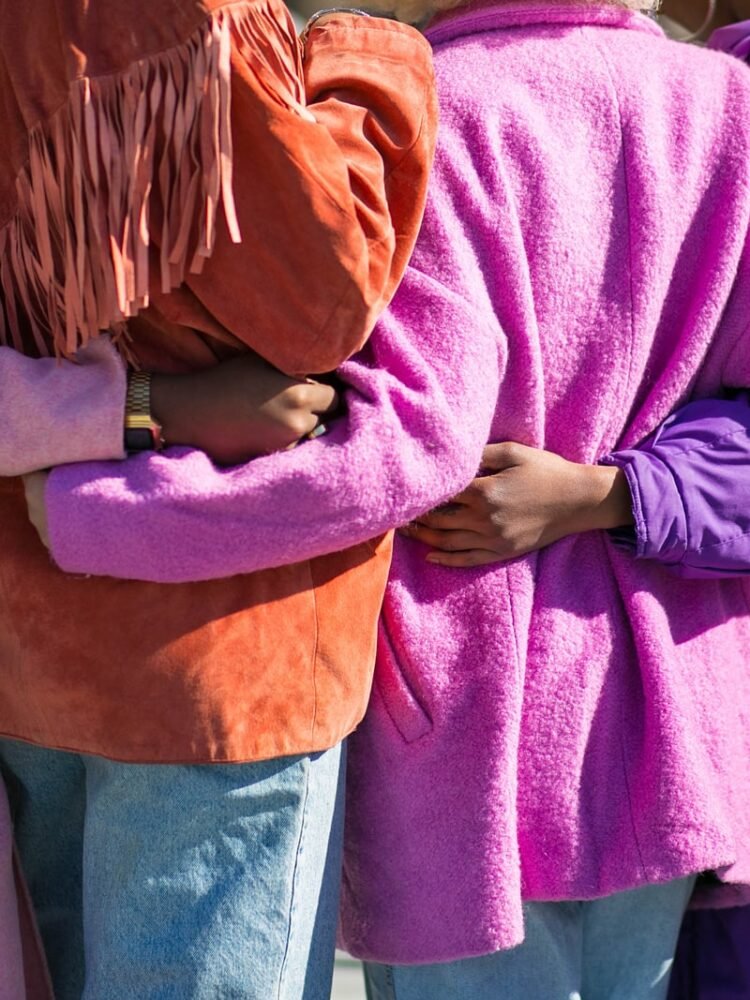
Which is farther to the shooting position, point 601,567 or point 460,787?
point 601,567

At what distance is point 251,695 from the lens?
1.45 m

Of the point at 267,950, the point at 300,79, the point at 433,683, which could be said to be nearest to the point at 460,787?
the point at 433,683

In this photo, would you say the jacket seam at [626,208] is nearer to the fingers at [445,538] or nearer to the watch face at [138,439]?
the fingers at [445,538]

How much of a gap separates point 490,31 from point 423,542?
0.64m

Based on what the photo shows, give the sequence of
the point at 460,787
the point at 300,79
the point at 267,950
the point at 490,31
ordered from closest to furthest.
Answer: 1. the point at 300,79
2. the point at 267,950
3. the point at 460,787
4. the point at 490,31

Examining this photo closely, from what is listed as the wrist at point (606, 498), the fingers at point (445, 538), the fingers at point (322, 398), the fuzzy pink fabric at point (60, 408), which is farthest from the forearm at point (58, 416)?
the wrist at point (606, 498)

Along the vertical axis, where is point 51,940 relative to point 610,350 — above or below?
below

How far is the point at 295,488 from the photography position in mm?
1409

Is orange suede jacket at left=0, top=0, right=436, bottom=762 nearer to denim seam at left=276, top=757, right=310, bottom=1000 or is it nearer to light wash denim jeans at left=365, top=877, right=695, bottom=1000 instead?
denim seam at left=276, top=757, right=310, bottom=1000

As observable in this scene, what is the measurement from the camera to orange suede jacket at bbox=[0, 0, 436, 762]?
1330 millimetres

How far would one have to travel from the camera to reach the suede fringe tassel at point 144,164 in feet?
4.33

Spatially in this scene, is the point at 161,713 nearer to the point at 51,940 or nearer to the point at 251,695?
the point at 251,695

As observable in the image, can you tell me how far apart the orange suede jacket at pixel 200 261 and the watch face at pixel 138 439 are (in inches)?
3.0

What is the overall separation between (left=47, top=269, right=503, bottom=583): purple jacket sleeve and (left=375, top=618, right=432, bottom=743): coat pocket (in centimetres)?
22
